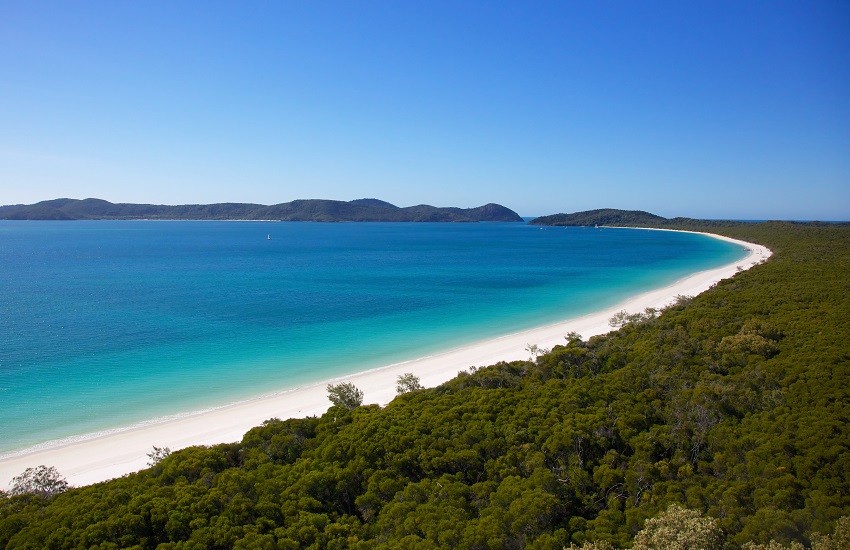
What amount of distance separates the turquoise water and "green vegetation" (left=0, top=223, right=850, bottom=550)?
1093 cm

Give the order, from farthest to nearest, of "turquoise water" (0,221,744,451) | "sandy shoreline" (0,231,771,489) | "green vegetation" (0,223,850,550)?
"turquoise water" (0,221,744,451), "sandy shoreline" (0,231,771,489), "green vegetation" (0,223,850,550)

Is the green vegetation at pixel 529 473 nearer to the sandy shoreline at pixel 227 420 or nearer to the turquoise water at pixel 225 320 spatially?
the sandy shoreline at pixel 227 420

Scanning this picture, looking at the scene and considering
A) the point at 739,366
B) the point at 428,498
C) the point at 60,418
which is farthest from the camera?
the point at 60,418

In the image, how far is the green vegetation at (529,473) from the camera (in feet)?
35.9

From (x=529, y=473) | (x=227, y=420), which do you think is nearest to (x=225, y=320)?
(x=227, y=420)

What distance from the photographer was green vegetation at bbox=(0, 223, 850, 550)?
35.9 ft

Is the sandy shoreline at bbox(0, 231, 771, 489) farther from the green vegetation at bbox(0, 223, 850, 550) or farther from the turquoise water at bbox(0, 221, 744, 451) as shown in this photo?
the green vegetation at bbox(0, 223, 850, 550)

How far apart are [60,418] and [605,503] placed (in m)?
23.5

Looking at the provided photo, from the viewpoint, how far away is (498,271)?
3076 inches

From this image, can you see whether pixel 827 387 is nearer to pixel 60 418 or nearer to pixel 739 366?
pixel 739 366

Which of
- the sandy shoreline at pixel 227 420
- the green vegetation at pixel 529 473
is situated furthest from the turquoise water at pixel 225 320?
the green vegetation at pixel 529 473

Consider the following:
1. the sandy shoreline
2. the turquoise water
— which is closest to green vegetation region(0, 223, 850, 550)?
the sandy shoreline

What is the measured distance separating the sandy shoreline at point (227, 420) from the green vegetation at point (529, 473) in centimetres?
524

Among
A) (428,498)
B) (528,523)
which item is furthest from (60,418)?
(528,523)
